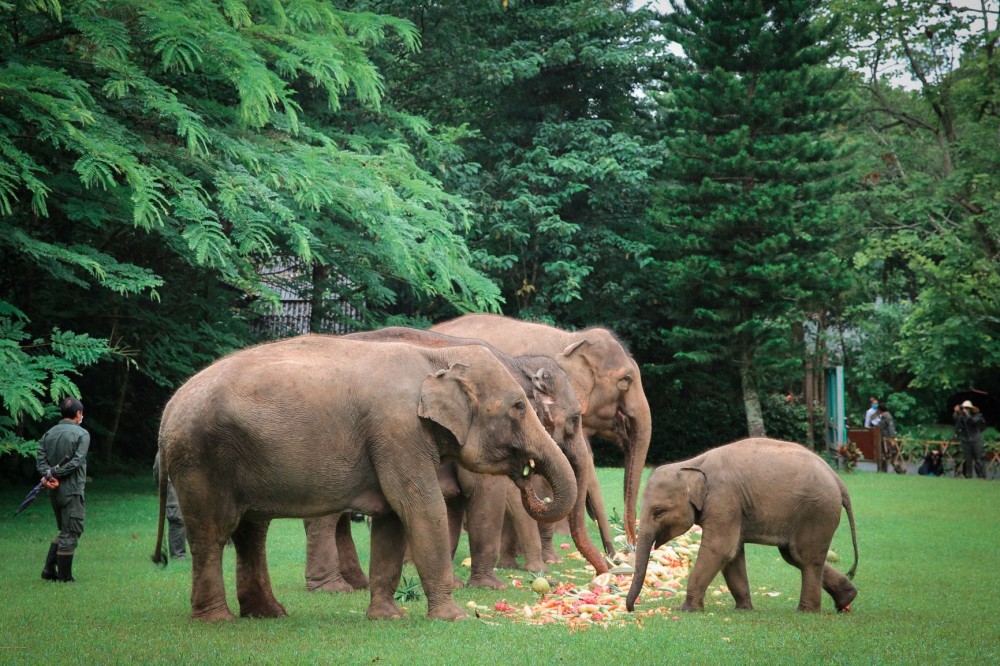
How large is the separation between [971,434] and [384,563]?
24.2 m

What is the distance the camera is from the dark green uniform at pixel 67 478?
11.2 meters

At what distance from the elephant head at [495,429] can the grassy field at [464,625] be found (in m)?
1.13

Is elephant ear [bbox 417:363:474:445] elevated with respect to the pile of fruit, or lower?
elevated

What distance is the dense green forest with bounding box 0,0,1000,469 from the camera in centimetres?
1920

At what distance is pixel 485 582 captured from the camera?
35.4 feet

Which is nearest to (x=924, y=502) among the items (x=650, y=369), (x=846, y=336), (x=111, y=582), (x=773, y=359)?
(x=773, y=359)

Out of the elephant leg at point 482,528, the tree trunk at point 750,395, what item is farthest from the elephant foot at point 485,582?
the tree trunk at point 750,395

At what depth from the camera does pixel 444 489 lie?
10789mm

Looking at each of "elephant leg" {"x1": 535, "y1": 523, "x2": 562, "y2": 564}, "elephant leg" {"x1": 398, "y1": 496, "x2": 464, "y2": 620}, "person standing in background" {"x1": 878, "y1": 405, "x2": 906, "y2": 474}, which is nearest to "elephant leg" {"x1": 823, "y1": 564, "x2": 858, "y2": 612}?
"elephant leg" {"x1": 398, "y1": 496, "x2": 464, "y2": 620}

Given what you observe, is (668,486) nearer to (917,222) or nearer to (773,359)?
(773,359)

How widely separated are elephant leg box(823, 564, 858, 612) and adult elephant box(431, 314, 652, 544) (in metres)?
4.10

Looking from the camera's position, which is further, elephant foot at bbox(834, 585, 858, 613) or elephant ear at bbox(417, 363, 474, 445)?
elephant foot at bbox(834, 585, 858, 613)

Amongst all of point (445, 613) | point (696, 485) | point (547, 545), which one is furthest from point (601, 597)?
point (547, 545)

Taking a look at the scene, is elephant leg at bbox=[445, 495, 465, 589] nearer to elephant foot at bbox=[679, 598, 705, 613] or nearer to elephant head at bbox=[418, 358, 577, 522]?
elephant head at bbox=[418, 358, 577, 522]
